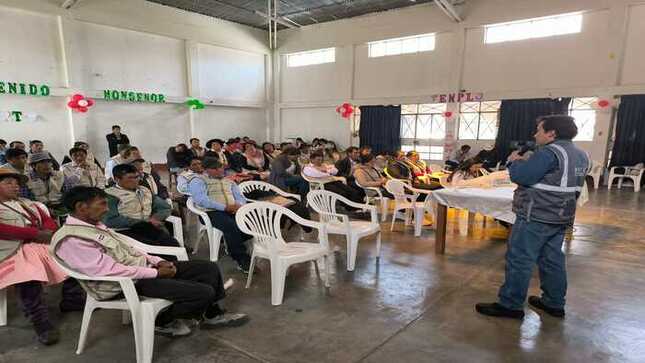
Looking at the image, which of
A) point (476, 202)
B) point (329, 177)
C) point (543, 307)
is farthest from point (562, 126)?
point (329, 177)

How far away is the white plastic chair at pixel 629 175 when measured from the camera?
8.46 meters

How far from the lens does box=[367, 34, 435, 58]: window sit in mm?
11312

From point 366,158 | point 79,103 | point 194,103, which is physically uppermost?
point 194,103

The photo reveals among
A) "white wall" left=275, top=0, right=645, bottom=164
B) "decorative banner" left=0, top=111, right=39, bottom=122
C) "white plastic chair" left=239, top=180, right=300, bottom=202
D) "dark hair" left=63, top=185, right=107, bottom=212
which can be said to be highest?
"white wall" left=275, top=0, right=645, bottom=164

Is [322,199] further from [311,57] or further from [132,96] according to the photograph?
[311,57]

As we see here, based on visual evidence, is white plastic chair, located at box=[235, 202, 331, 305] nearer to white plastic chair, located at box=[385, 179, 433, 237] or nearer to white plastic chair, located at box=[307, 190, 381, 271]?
white plastic chair, located at box=[307, 190, 381, 271]

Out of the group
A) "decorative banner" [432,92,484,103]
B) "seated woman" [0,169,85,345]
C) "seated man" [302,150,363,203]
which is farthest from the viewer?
"decorative banner" [432,92,484,103]

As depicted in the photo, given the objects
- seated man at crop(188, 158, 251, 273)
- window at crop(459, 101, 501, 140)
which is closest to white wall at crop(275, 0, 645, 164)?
window at crop(459, 101, 501, 140)

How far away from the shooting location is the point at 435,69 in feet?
36.6

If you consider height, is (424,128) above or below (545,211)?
above

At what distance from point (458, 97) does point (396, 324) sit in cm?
958

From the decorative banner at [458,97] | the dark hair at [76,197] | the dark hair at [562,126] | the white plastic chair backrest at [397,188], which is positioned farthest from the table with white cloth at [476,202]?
the decorative banner at [458,97]

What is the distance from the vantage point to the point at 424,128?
11.8 metres

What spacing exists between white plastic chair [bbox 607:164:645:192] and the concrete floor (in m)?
6.14
